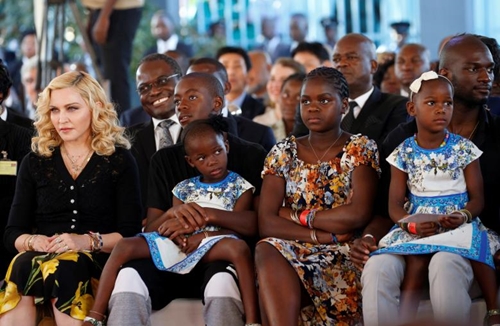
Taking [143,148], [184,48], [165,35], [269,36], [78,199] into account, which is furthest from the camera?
[269,36]

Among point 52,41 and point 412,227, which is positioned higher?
point 52,41

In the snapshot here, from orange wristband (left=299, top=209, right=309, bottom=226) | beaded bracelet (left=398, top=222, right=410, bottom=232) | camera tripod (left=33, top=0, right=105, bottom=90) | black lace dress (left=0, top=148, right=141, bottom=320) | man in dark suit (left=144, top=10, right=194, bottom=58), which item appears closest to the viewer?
beaded bracelet (left=398, top=222, right=410, bottom=232)

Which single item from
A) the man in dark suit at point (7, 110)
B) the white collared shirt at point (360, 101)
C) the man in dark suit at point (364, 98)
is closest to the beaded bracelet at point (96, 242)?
the man in dark suit at point (7, 110)

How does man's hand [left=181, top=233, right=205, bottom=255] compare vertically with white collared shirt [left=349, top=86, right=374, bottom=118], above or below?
below

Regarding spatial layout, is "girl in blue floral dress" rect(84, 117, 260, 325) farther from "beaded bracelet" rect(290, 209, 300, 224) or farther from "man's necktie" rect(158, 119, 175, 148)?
"man's necktie" rect(158, 119, 175, 148)

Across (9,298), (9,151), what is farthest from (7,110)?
(9,298)

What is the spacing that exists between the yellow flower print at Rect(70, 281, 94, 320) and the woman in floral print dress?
30.9 inches

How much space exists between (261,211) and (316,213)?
26 cm

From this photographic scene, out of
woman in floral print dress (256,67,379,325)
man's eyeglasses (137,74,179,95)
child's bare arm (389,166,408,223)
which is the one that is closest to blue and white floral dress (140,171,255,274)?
woman in floral print dress (256,67,379,325)

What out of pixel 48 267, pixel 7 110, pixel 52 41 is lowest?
pixel 48 267

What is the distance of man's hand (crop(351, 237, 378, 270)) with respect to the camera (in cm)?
416

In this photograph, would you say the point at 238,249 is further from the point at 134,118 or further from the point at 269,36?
the point at 269,36

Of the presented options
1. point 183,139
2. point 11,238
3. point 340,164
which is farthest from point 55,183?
point 340,164

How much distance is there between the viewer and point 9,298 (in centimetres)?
433
